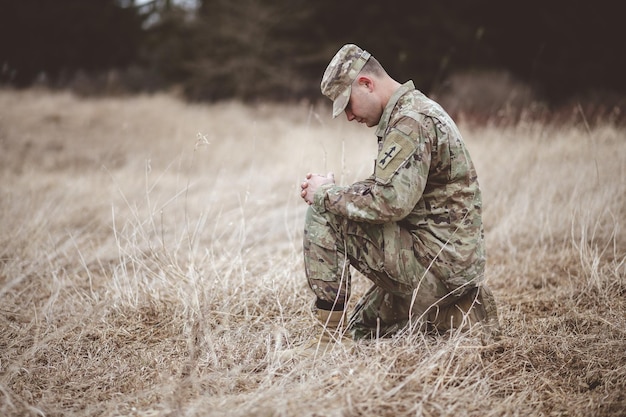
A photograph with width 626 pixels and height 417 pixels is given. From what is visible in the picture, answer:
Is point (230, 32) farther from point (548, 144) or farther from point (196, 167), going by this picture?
point (548, 144)

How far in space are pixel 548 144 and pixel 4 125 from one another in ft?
28.2

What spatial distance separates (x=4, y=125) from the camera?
28.8ft

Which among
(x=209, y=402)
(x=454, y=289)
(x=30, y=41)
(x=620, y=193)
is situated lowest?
(x=209, y=402)

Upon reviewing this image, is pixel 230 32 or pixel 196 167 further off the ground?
pixel 230 32

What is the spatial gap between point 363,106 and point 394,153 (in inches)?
13.6

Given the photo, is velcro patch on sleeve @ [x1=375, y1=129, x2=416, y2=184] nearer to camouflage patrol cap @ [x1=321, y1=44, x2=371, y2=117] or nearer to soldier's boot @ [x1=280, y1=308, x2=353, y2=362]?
camouflage patrol cap @ [x1=321, y1=44, x2=371, y2=117]

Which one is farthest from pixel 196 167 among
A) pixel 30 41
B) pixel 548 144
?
pixel 30 41

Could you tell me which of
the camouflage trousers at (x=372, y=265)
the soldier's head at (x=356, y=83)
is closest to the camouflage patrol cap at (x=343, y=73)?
the soldier's head at (x=356, y=83)

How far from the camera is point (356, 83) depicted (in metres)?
2.32

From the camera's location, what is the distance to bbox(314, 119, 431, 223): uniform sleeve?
2135mm

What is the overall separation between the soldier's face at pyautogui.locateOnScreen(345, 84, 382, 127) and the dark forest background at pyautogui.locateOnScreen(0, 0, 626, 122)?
11.5 m

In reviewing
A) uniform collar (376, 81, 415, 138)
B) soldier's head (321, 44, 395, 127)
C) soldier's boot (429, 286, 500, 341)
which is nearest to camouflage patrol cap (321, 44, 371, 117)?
soldier's head (321, 44, 395, 127)

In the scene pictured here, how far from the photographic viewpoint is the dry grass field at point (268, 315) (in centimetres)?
206

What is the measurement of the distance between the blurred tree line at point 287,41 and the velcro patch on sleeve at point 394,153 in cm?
1257
